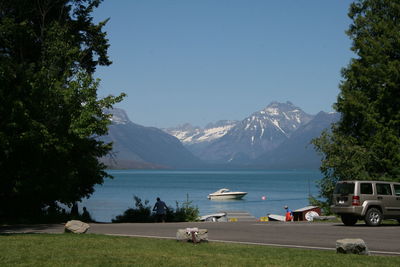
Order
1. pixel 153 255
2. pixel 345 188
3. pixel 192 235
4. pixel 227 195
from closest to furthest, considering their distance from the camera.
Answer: pixel 153 255 < pixel 192 235 < pixel 345 188 < pixel 227 195

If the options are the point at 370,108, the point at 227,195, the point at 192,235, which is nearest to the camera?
the point at 192,235

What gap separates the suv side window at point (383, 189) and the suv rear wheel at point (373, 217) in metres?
0.83

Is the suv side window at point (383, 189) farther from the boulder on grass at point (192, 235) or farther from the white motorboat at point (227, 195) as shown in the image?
the white motorboat at point (227, 195)

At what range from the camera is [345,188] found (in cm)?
2459

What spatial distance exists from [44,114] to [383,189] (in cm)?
1558

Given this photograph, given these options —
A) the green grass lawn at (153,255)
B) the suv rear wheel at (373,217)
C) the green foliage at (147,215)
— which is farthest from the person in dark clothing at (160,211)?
the green grass lawn at (153,255)

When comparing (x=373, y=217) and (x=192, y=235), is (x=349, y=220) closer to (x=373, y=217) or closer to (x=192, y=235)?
(x=373, y=217)

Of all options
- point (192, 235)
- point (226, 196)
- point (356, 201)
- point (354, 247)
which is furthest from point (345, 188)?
point (226, 196)

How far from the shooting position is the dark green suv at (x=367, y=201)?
949 inches

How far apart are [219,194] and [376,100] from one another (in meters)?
95.9

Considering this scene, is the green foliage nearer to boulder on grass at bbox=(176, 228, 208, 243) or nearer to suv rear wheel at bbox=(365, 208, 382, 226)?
suv rear wheel at bbox=(365, 208, 382, 226)

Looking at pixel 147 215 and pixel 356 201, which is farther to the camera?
pixel 147 215

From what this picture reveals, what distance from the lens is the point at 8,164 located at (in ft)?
86.5

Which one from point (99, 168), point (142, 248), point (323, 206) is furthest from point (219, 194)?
point (142, 248)
